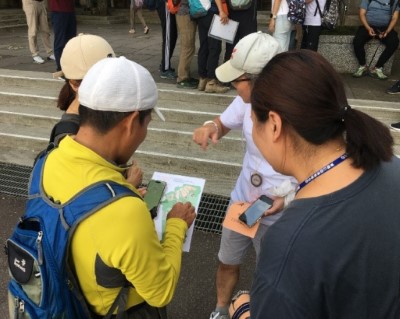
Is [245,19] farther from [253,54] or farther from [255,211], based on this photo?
[255,211]

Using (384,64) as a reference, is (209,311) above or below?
below

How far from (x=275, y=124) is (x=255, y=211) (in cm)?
107

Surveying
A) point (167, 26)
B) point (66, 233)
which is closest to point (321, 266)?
point (66, 233)

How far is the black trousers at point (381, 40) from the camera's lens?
618 cm

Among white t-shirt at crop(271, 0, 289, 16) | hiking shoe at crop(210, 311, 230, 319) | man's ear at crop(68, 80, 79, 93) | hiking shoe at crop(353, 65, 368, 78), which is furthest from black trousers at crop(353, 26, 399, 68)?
man's ear at crop(68, 80, 79, 93)

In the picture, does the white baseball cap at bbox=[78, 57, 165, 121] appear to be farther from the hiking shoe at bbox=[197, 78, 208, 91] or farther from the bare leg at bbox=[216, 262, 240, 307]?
the hiking shoe at bbox=[197, 78, 208, 91]

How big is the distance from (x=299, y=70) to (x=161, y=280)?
0.89 meters

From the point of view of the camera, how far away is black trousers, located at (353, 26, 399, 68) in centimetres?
618

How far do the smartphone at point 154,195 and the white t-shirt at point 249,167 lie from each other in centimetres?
52

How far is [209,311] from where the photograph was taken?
2918mm

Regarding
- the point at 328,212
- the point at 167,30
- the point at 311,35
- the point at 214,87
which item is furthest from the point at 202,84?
the point at 328,212

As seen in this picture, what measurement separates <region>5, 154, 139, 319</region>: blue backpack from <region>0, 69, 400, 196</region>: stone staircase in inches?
118

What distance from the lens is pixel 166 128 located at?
4914 millimetres

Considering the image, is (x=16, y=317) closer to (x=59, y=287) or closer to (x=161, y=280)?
(x=59, y=287)
